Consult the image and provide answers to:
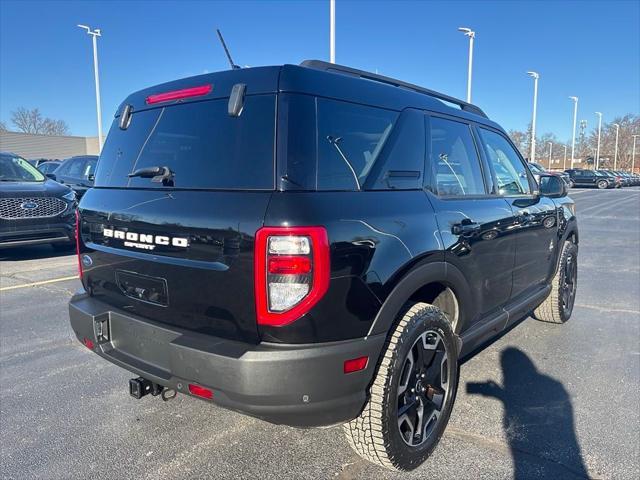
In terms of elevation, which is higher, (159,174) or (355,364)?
(159,174)

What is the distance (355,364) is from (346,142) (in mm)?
1029

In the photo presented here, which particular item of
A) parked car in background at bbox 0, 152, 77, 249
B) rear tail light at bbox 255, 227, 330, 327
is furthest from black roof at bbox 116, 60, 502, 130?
parked car in background at bbox 0, 152, 77, 249

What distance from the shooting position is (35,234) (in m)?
7.69

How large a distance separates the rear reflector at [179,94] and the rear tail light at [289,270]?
950mm

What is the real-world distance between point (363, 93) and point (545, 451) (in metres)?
2.17

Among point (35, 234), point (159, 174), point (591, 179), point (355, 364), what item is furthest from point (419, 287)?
point (591, 179)

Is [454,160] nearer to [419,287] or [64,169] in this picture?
[419,287]

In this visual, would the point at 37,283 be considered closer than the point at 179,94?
No

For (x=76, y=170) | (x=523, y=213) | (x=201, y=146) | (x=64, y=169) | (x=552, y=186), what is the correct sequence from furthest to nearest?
(x=64, y=169) → (x=76, y=170) → (x=552, y=186) → (x=523, y=213) → (x=201, y=146)

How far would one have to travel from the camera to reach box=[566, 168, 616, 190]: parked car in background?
146ft

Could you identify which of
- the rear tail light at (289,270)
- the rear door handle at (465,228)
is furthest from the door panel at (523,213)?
the rear tail light at (289,270)

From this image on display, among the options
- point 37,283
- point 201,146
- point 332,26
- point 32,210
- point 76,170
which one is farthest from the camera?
point 332,26

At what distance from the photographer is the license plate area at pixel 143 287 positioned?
2.37 m

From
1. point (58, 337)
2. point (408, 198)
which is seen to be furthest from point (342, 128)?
point (58, 337)
